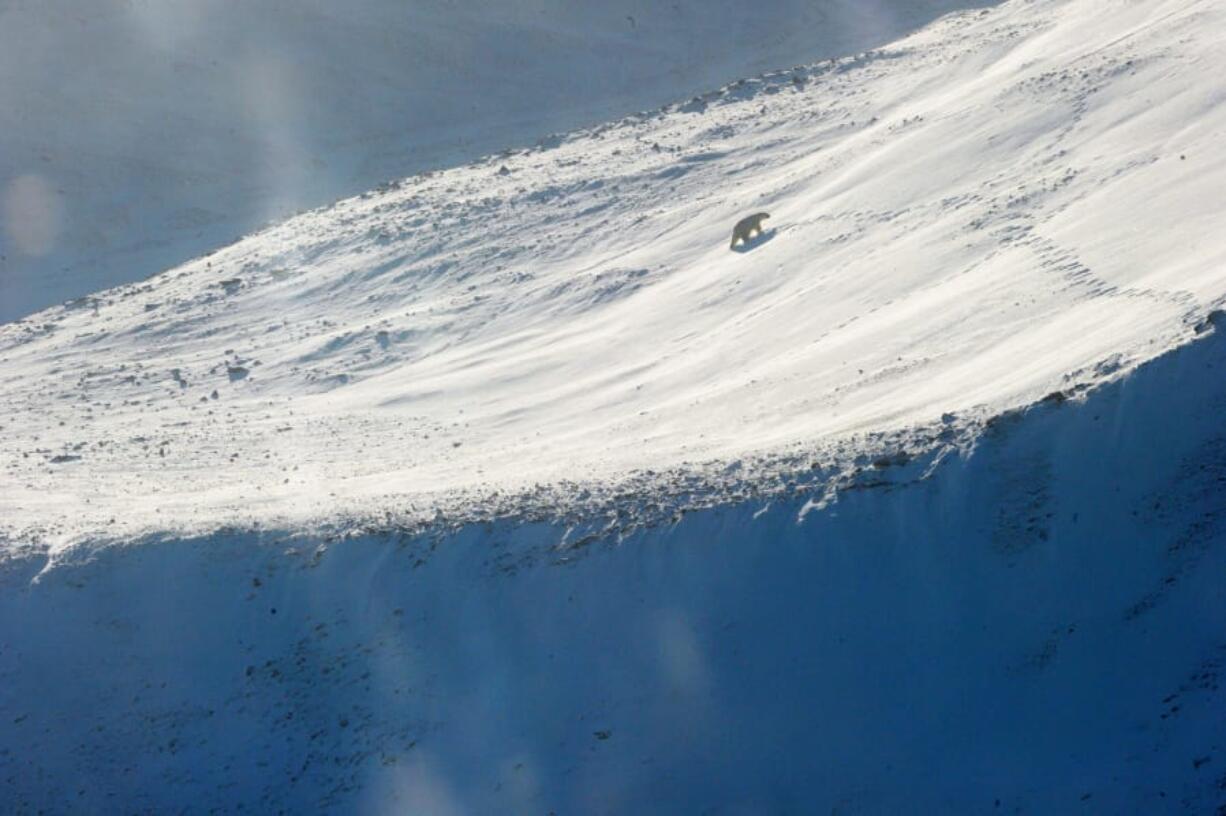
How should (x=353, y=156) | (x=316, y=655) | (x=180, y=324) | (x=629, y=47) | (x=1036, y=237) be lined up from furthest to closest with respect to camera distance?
1. (x=629, y=47)
2. (x=353, y=156)
3. (x=180, y=324)
4. (x=1036, y=237)
5. (x=316, y=655)

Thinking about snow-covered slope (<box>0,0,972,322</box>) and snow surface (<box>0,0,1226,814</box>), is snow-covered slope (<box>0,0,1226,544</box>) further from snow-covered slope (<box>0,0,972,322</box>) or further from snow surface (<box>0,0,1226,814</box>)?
snow-covered slope (<box>0,0,972,322</box>)

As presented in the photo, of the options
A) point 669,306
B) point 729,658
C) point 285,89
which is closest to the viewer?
point 729,658

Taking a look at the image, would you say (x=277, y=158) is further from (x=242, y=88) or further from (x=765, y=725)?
(x=765, y=725)

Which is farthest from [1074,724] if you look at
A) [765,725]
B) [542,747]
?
[542,747]

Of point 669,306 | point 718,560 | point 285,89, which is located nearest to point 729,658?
point 718,560

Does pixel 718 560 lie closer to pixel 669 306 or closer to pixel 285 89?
pixel 669 306

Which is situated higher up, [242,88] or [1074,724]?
[242,88]

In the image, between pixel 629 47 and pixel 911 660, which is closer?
pixel 911 660

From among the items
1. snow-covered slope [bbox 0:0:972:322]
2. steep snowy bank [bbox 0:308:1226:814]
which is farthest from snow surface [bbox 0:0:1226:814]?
snow-covered slope [bbox 0:0:972:322]
